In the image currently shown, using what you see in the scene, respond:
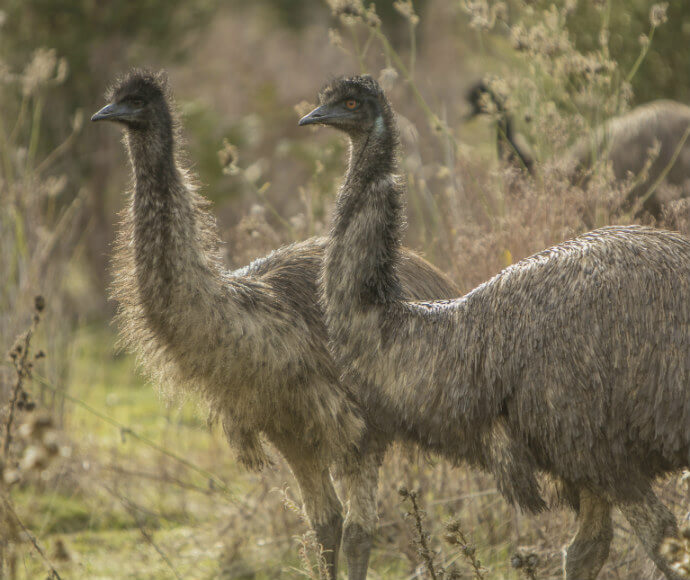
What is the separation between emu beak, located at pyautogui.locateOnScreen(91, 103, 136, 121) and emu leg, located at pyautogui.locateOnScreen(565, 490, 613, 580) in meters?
1.92

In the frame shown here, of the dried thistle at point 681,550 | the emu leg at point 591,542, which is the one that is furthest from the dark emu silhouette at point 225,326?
the dried thistle at point 681,550

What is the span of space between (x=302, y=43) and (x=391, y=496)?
14058 mm

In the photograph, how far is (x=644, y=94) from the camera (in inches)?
326

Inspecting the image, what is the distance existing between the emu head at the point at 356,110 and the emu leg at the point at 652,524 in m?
1.37

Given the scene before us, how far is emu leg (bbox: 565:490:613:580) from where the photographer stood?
3248 millimetres

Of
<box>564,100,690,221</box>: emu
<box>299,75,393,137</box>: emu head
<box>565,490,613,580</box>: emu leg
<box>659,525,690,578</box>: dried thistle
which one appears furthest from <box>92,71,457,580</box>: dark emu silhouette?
<box>564,100,690,221</box>: emu

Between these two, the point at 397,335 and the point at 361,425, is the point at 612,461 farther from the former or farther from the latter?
the point at 361,425

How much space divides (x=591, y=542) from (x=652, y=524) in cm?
36

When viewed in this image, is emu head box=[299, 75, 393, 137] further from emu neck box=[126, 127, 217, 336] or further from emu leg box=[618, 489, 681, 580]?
emu leg box=[618, 489, 681, 580]

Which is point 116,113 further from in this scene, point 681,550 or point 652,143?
point 652,143

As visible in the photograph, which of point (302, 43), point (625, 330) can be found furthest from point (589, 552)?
point (302, 43)

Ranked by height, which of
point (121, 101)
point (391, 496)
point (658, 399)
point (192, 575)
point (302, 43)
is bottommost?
point (192, 575)

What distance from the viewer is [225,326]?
3.52m

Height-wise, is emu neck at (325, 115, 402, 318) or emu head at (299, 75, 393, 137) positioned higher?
emu head at (299, 75, 393, 137)
